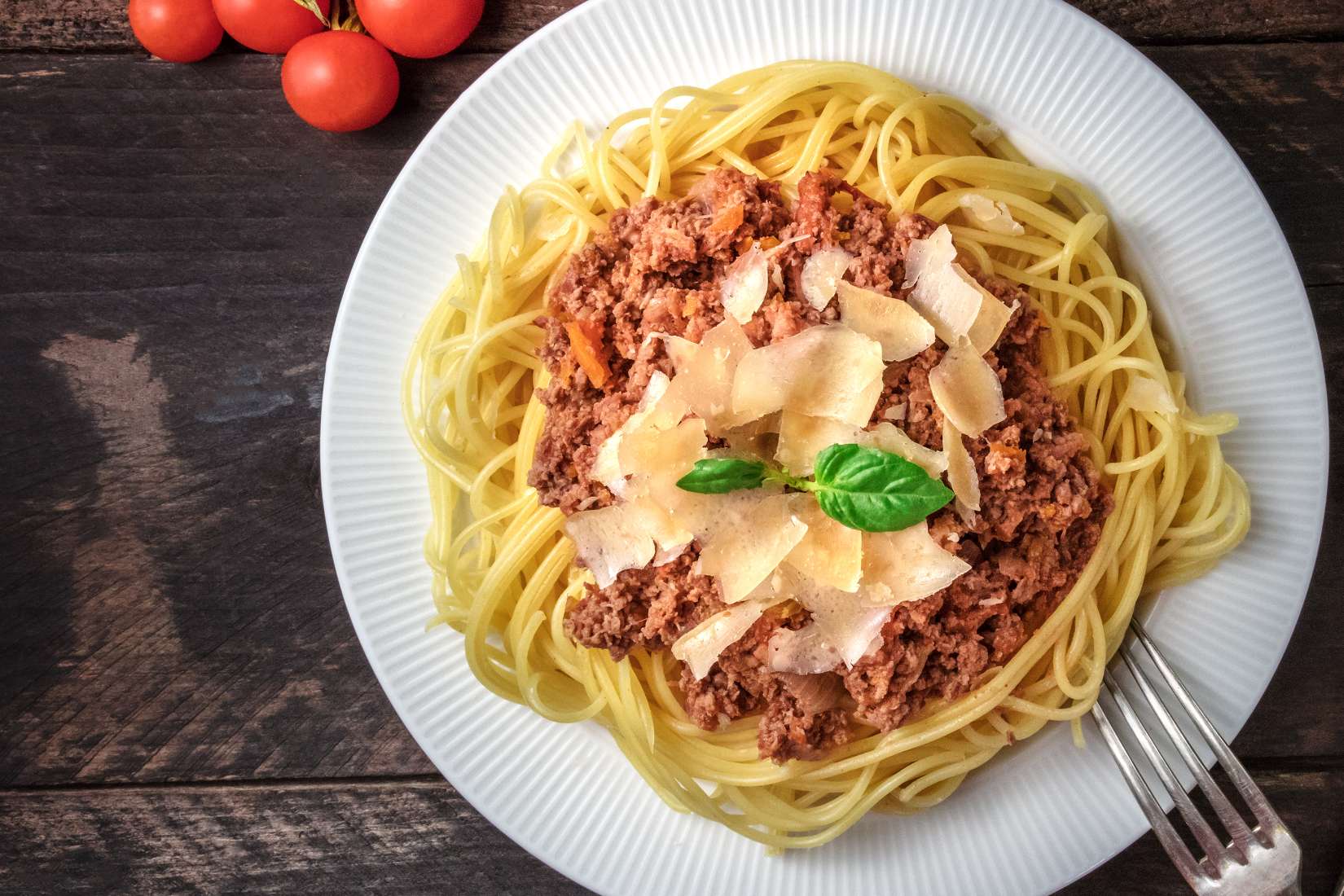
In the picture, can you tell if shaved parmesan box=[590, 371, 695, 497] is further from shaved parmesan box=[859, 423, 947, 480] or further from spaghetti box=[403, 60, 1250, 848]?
shaved parmesan box=[859, 423, 947, 480]

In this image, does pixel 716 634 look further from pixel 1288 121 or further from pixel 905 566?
pixel 1288 121

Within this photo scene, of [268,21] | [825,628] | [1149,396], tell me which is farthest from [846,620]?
[268,21]

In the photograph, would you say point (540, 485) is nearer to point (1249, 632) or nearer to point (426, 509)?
point (426, 509)

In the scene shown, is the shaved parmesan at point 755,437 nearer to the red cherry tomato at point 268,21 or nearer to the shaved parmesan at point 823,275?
the shaved parmesan at point 823,275

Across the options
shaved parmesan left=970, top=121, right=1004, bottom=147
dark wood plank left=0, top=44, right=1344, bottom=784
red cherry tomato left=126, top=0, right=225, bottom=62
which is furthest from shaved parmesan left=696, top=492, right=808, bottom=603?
red cherry tomato left=126, top=0, right=225, bottom=62

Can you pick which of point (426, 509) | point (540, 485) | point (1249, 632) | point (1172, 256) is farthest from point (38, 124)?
point (1249, 632)

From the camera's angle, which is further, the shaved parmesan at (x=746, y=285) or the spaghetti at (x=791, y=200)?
the spaghetti at (x=791, y=200)

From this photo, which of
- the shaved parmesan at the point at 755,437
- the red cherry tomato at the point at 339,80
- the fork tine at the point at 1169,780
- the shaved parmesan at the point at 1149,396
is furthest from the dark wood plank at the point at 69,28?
the fork tine at the point at 1169,780
